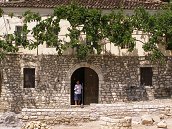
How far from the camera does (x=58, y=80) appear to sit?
32.4 meters

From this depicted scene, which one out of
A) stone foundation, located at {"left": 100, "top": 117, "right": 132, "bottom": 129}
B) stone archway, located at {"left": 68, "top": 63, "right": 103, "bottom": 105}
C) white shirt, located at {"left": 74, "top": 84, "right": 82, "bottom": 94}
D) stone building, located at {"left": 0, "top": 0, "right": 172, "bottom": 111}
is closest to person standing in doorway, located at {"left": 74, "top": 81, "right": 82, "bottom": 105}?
white shirt, located at {"left": 74, "top": 84, "right": 82, "bottom": 94}

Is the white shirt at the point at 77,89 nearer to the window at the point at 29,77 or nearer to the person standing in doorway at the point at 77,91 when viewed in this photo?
the person standing in doorway at the point at 77,91

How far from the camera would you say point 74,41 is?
31094 millimetres

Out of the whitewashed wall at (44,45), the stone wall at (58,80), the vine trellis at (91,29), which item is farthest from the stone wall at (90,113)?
the whitewashed wall at (44,45)

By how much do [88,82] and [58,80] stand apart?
8.26 feet

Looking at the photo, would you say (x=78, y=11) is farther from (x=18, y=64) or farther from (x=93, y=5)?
(x=18, y=64)

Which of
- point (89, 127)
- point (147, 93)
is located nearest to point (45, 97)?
point (147, 93)

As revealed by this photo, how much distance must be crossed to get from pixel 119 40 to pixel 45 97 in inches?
211

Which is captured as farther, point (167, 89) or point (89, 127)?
point (167, 89)

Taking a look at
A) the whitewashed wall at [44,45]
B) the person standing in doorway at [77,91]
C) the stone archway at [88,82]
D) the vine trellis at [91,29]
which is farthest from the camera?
the stone archway at [88,82]

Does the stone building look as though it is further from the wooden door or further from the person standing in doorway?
the wooden door

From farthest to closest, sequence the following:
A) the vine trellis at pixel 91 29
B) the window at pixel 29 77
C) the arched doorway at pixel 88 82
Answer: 1. the arched doorway at pixel 88 82
2. the window at pixel 29 77
3. the vine trellis at pixel 91 29

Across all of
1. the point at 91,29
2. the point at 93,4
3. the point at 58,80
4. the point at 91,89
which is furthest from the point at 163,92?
the point at 93,4

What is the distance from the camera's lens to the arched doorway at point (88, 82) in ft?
111
